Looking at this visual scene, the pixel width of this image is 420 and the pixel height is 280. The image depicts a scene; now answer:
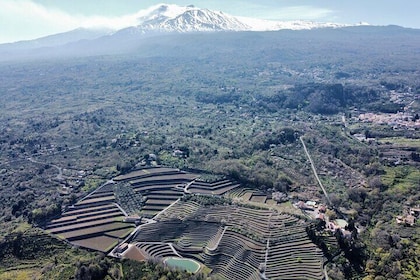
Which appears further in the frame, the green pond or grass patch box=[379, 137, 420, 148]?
grass patch box=[379, 137, 420, 148]

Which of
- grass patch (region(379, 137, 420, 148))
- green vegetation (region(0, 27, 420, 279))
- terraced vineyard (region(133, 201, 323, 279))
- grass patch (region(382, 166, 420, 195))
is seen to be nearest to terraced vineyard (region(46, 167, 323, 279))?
terraced vineyard (region(133, 201, 323, 279))

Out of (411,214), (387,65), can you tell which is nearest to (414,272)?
(411,214)

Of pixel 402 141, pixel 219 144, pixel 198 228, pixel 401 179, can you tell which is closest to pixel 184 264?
pixel 198 228

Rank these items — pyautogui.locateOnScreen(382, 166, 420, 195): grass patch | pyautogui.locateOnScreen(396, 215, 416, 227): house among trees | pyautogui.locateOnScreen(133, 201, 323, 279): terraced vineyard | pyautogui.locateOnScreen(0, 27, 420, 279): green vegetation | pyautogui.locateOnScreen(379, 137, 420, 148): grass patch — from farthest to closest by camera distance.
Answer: pyautogui.locateOnScreen(379, 137, 420, 148): grass patch < pyautogui.locateOnScreen(382, 166, 420, 195): grass patch < pyautogui.locateOnScreen(396, 215, 416, 227): house among trees < pyautogui.locateOnScreen(0, 27, 420, 279): green vegetation < pyautogui.locateOnScreen(133, 201, 323, 279): terraced vineyard

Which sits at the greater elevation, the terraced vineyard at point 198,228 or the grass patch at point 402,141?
the terraced vineyard at point 198,228

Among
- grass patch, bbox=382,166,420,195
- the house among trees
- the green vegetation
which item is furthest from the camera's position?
grass patch, bbox=382,166,420,195

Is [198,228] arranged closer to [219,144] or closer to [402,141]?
[219,144]

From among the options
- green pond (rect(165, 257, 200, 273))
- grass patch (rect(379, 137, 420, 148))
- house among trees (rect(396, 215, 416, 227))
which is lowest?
green pond (rect(165, 257, 200, 273))

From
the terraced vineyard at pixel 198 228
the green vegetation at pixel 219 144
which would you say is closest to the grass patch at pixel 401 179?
the green vegetation at pixel 219 144

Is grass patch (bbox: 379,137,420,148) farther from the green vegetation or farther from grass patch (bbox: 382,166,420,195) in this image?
grass patch (bbox: 382,166,420,195)

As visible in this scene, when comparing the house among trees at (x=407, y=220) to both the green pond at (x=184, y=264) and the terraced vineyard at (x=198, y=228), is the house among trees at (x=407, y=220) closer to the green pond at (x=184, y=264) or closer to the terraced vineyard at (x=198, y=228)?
the terraced vineyard at (x=198, y=228)
